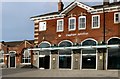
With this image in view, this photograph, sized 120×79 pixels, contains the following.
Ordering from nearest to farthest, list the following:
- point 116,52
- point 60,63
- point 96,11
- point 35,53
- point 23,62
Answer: point 116,52, point 96,11, point 60,63, point 35,53, point 23,62

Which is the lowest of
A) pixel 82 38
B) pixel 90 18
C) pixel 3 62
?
pixel 3 62

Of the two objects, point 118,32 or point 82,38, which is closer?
point 118,32

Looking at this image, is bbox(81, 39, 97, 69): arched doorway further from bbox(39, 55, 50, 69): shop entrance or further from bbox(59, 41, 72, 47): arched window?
bbox(39, 55, 50, 69): shop entrance

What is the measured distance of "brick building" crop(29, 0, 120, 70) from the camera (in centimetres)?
3366

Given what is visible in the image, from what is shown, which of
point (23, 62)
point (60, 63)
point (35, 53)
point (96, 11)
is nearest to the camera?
point (96, 11)

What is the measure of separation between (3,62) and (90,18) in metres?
20.8

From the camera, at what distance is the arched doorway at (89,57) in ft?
114

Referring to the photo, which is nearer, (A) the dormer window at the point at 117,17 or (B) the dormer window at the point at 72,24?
(A) the dormer window at the point at 117,17

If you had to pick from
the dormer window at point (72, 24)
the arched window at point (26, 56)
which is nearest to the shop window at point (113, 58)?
the dormer window at point (72, 24)

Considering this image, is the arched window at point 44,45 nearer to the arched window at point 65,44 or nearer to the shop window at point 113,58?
the arched window at point 65,44

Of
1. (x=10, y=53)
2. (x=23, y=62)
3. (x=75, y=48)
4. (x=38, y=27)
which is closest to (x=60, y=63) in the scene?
(x=75, y=48)

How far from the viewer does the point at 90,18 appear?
35.9m

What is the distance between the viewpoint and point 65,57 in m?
37.2

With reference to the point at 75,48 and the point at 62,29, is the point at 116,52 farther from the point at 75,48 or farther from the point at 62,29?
the point at 62,29
